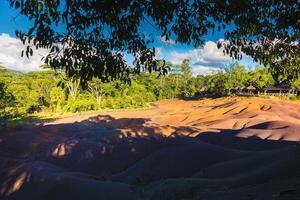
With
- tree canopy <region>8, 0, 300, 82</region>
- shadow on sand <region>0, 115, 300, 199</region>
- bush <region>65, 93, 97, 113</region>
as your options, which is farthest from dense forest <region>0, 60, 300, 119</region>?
tree canopy <region>8, 0, 300, 82</region>

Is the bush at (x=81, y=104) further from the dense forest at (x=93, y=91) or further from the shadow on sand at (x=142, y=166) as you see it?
the shadow on sand at (x=142, y=166)

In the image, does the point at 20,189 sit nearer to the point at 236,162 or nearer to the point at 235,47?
the point at 236,162

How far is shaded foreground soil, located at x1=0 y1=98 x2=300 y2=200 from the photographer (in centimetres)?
1292

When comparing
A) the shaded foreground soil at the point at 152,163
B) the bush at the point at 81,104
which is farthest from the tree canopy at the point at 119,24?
the bush at the point at 81,104

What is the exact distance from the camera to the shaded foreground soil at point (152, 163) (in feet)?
42.4

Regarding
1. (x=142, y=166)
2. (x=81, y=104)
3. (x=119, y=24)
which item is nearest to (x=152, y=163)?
(x=142, y=166)

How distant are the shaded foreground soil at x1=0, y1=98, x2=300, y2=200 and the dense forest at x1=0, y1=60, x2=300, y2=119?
12.5 m

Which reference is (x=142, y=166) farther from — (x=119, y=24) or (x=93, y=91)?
(x=93, y=91)

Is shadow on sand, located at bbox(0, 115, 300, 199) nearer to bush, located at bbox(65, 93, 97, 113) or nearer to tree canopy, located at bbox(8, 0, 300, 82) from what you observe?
tree canopy, located at bbox(8, 0, 300, 82)

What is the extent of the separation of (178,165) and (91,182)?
248 inches

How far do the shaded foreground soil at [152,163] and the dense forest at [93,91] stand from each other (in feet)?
41.0


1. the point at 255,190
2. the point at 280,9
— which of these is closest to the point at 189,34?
the point at 280,9

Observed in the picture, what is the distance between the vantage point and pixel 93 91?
7119cm

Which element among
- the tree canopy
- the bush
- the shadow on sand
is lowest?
the bush
